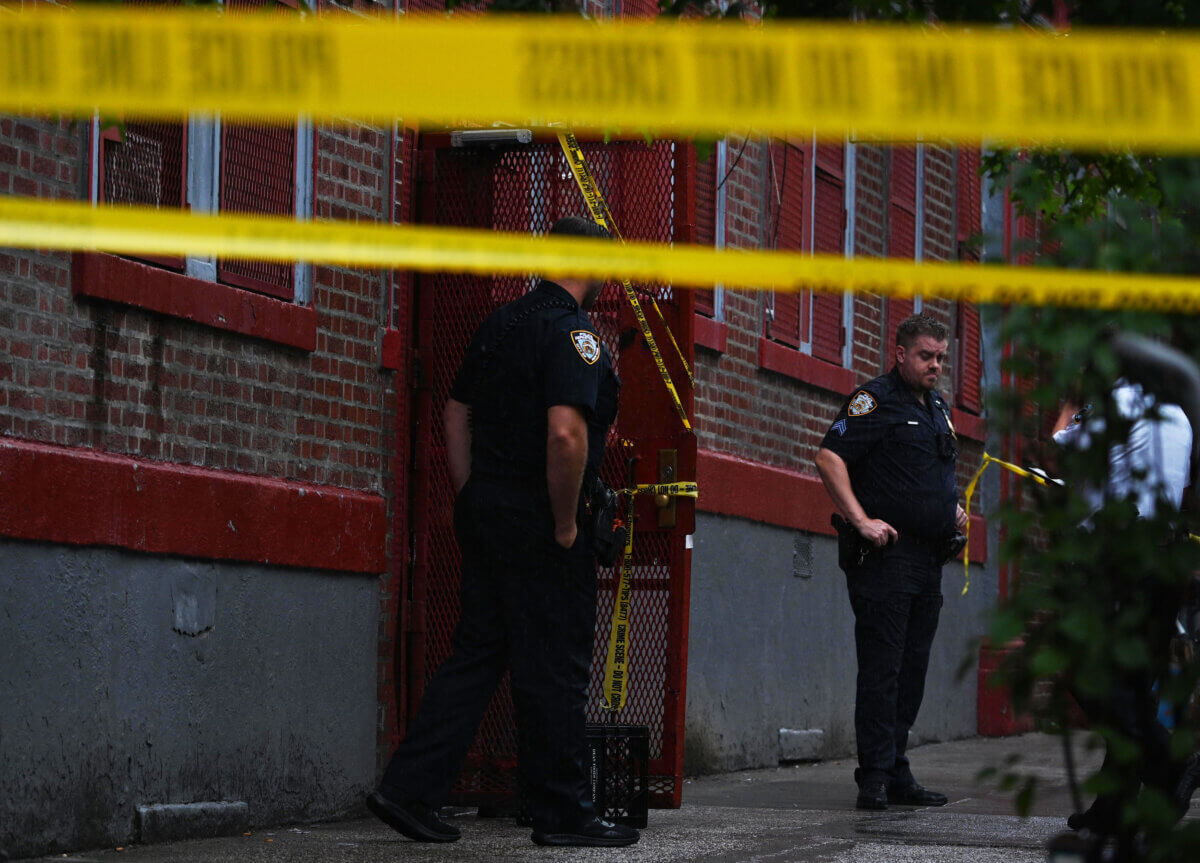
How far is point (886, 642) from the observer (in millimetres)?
8617

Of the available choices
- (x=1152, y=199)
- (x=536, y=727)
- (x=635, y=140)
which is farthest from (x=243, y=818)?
(x=1152, y=199)

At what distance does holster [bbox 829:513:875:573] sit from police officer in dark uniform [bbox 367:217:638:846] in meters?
2.21

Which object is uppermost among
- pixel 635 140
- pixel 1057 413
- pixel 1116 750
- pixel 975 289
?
pixel 635 140

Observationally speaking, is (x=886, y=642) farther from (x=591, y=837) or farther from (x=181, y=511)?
(x=181, y=511)

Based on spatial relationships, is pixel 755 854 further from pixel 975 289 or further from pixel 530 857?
pixel 975 289

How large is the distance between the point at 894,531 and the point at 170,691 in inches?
132

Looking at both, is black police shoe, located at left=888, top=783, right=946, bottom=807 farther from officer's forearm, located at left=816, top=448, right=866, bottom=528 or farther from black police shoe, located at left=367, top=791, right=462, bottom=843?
black police shoe, located at left=367, top=791, right=462, bottom=843

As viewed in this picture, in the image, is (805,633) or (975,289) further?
(805,633)

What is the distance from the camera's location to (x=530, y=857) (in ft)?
21.0

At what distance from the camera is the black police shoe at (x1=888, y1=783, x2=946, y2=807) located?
8.80 metres

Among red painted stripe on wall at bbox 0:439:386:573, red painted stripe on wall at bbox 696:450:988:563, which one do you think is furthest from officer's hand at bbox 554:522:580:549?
red painted stripe on wall at bbox 696:450:988:563

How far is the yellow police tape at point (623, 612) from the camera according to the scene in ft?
25.5

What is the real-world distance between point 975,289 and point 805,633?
8.48 m

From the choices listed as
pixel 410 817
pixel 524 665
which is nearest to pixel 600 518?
pixel 524 665
